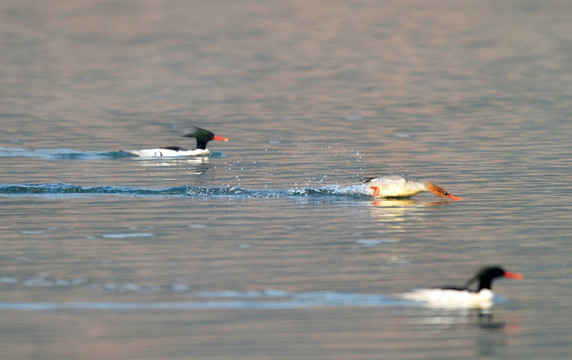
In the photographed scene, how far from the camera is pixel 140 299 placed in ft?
41.5

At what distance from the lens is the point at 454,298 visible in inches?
490

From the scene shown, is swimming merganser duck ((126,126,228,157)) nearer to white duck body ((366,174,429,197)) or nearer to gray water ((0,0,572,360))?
gray water ((0,0,572,360))

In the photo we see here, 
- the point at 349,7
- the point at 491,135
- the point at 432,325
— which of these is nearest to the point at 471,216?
the point at 432,325

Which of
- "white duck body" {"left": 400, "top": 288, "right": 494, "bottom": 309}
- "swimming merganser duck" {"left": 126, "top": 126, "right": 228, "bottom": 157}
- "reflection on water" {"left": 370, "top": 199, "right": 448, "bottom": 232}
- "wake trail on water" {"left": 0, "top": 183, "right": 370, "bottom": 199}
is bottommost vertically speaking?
"white duck body" {"left": 400, "top": 288, "right": 494, "bottom": 309}

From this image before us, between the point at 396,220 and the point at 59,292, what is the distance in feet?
20.0

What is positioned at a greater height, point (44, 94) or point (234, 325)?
point (44, 94)

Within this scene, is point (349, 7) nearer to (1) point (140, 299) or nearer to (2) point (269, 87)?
(2) point (269, 87)

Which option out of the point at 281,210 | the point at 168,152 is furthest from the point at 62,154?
the point at 281,210

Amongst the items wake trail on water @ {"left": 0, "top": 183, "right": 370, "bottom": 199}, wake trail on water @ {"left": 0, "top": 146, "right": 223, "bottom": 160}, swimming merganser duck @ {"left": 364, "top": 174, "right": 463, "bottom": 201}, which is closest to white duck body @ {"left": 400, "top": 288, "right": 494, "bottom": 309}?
swimming merganser duck @ {"left": 364, "top": 174, "right": 463, "bottom": 201}

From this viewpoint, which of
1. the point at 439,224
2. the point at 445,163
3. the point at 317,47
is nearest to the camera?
the point at 439,224

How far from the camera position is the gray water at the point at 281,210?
11539 mm

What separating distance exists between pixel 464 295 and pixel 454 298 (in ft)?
0.36

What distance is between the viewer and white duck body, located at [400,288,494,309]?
1244cm

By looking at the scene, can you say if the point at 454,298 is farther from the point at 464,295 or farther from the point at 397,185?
the point at 397,185
